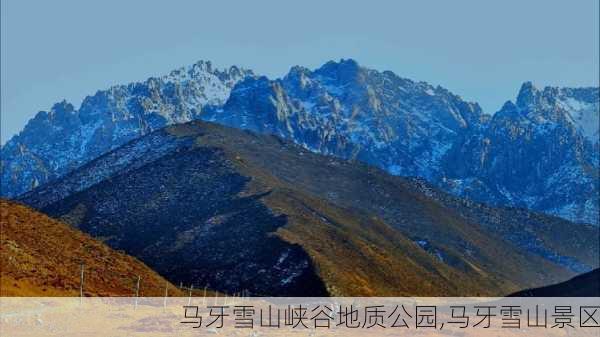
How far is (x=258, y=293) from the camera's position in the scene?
6885 inches

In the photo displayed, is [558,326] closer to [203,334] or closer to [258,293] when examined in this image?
[203,334]

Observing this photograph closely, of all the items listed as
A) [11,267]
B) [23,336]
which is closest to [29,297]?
[11,267]

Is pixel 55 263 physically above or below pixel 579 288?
below

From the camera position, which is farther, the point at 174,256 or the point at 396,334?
the point at 174,256

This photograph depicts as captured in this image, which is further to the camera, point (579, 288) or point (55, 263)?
point (579, 288)

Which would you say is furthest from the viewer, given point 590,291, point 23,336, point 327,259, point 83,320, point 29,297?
point 327,259

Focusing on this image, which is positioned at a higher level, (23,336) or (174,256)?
(174,256)

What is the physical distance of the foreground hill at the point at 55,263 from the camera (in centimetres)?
10394

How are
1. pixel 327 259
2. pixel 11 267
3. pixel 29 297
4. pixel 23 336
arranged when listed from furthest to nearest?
pixel 327 259 < pixel 11 267 < pixel 29 297 < pixel 23 336

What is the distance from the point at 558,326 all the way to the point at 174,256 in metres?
124

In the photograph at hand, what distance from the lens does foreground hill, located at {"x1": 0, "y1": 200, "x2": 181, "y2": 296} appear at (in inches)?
4092

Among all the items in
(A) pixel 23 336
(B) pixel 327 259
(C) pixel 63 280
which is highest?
(B) pixel 327 259

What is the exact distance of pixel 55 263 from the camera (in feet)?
381

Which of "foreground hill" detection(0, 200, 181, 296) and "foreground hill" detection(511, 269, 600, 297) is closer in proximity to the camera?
"foreground hill" detection(0, 200, 181, 296)
